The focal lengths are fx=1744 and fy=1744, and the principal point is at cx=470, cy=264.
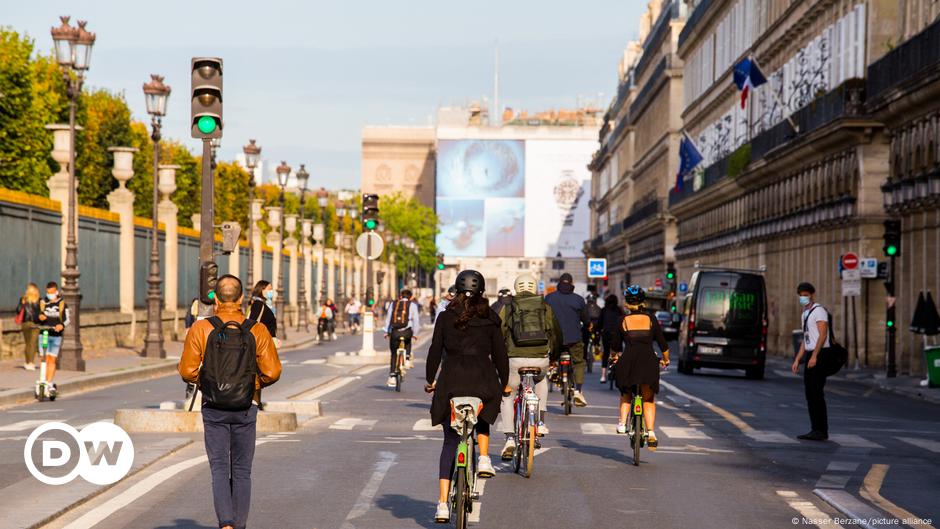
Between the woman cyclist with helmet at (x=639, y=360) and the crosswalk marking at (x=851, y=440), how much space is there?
3.48 metres

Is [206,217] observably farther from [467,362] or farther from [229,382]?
[229,382]

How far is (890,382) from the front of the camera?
37.6 m

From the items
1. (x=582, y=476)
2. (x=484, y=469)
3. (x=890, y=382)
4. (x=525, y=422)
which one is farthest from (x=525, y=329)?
(x=890, y=382)

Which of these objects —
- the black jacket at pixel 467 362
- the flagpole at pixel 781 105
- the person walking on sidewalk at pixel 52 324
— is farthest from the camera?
the flagpole at pixel 781 105

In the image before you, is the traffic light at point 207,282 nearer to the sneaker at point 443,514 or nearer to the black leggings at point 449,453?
the black leggings at point 449,453

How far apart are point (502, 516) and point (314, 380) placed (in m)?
19.7

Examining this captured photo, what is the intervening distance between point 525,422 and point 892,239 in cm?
2486

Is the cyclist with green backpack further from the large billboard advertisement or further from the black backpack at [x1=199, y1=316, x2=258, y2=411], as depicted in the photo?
the large billboard advertisement

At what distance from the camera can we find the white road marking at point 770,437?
771 inches

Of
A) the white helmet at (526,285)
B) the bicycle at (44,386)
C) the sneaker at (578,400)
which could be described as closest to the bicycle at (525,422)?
the white helmet at (526,285)

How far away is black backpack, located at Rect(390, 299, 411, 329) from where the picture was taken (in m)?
30.1

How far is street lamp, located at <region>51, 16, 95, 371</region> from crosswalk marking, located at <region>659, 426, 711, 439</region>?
15.2 m

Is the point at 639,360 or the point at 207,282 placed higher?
the point at 207,282

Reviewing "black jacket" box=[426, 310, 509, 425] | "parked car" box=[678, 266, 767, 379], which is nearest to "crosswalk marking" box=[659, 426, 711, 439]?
"black jacket" box=[426, 310, 509, 425]
